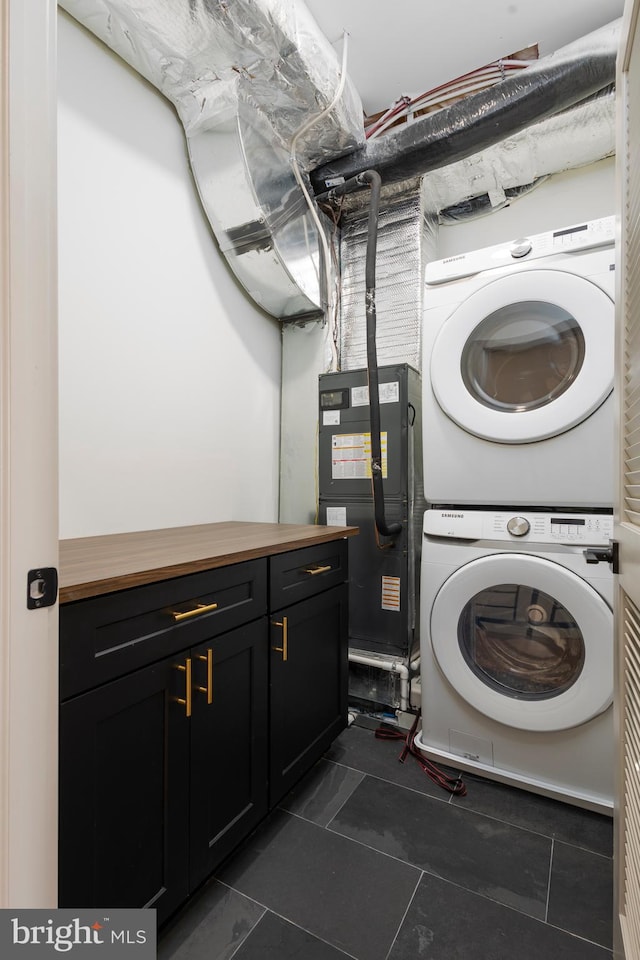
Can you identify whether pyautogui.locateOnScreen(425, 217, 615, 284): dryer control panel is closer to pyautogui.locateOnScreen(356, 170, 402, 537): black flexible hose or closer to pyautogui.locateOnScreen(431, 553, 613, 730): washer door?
pyautogui.locateOnScreen(356, 170, 402, 537): black flexible hose

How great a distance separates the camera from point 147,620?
90cm

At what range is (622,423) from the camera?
0.87 m

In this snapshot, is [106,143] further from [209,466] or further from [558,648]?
[558,648]

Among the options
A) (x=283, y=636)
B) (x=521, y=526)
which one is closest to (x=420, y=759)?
(x=283, y=636)

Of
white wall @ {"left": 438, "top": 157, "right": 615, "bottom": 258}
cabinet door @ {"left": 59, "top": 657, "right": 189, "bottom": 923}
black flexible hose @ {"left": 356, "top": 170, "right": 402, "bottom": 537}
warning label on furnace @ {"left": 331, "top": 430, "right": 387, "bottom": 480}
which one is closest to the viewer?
cabinet door @ {"left": 59, "top": 657, "right": 189, "bottom": 923}

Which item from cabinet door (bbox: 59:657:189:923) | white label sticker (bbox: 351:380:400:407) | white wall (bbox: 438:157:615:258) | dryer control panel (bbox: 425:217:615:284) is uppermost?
white wall (bbox: 438:157:615:258)

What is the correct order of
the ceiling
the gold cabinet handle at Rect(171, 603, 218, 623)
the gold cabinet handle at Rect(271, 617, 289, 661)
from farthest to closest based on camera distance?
the ceiling < the gold cabinet handle at Rect(271, 617, 289, 661) < the gold cabinet handle at Rect(171, 603, 218, 623)

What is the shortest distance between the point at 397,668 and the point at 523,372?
1.24 m

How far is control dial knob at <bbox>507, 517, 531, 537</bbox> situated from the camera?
149 cm

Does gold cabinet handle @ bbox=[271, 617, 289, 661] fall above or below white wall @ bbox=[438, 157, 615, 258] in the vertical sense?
below

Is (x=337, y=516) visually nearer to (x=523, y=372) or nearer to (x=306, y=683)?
(x=306, y=683)

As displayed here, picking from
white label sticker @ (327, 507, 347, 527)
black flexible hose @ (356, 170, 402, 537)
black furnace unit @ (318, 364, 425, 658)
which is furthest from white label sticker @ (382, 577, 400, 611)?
white label sticker @ (327, 507, 347, 527)

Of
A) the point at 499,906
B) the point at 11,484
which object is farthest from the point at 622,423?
the point at 499,906

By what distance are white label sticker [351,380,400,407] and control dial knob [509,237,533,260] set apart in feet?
2.02
